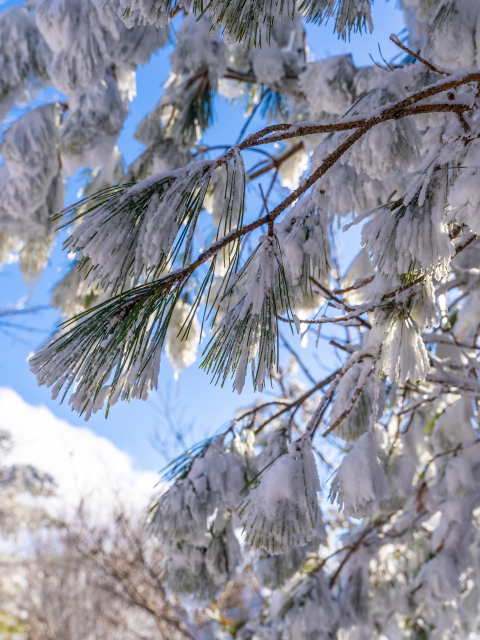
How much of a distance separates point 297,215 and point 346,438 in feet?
2.17

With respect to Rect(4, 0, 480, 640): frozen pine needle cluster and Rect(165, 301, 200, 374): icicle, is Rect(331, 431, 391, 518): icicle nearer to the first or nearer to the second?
Rect(4, 0, 480, 640): frozen pine needle cluster

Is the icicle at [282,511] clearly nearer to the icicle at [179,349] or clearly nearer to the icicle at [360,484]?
the icicle at [360,484]

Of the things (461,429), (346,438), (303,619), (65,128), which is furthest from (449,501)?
(65,128)

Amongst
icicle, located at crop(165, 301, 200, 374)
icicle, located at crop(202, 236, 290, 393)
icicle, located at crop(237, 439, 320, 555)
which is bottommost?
icicle, located at crop(237, 439, 320, 555)

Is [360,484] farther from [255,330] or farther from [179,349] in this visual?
[179,349]

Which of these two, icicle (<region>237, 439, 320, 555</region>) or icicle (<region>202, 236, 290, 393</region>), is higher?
icicle (<region>202, 236, 290, 393</region>)

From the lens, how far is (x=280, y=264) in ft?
2.40

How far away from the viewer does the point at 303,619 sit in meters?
1.49

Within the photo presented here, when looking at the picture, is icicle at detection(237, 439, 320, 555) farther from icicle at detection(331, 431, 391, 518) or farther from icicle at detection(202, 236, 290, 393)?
icicle at detection(202, 236, 290, 393)

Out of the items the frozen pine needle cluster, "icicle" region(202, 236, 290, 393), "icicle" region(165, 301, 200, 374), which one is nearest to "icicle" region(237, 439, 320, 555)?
the frozen pine needle cluster

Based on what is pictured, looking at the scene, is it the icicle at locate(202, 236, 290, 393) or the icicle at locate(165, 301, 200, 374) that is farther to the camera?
the icicle at locate(165, 301, 200, 374)

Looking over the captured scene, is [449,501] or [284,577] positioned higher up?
[449,501]

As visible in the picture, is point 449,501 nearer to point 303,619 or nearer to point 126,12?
point 303,619

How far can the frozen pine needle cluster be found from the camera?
2.26ft
